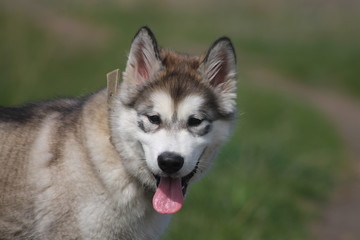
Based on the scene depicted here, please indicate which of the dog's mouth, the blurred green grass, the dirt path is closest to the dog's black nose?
the dog's mouth

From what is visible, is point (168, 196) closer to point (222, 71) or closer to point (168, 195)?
point (168, 195)

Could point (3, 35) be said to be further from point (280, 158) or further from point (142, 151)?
point (142, 151)

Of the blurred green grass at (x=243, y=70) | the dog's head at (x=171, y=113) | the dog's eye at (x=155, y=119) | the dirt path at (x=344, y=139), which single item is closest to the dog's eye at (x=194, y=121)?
the dog's head at (x=171, y=113)

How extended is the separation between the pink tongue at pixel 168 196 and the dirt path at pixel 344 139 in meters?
3.71

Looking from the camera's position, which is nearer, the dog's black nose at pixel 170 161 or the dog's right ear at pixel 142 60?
the dog's black nose at pixel 170 161

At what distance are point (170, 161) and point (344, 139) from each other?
9.40 meters

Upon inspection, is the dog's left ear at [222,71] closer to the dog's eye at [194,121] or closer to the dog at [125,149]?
the dog at [125,149]

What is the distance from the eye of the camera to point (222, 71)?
169 inches

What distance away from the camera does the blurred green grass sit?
7125 millimetres

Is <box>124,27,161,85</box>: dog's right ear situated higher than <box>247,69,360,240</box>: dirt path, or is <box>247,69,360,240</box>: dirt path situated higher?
<box>124,27,161,85</box>: dog's right ear

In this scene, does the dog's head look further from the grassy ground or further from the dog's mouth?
the grassy ground

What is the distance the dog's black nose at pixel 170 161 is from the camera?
12.4ft

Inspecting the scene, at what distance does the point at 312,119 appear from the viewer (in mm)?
13023

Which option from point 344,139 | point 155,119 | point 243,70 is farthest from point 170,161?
point 243,70
